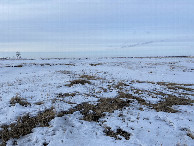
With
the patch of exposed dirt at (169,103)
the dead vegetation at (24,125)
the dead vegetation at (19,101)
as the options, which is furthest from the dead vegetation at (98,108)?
the dead vegetation at (19,101)

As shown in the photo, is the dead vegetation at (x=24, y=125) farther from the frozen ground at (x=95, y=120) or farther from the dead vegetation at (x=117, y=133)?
the dead vegetation at (x=117, y=133)

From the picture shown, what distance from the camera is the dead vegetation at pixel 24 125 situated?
6.07m

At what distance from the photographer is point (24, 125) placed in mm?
6863

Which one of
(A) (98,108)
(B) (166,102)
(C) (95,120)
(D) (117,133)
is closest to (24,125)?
(C) (95,120)

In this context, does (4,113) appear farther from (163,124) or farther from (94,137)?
(163,124)

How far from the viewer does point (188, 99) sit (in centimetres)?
1121

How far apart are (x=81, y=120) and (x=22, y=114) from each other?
10.5ft

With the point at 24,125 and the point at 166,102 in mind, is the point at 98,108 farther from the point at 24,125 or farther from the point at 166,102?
the point at 166,102

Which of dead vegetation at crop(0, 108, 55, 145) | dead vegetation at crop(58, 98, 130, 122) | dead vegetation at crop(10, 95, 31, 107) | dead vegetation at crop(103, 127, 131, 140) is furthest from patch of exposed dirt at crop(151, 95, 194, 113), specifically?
dead vegetation at crop(10, 95, 31, 107)

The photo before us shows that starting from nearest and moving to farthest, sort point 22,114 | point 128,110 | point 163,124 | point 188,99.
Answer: point 163,124 → point 22,114 → point 128,110 → point 188,99

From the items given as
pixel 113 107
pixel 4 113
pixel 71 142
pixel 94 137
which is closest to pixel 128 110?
pixel 113 107

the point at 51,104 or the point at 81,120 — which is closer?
the point at 81,120

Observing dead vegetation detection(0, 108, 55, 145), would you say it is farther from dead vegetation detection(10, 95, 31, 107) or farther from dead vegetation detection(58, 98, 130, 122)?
dead vegetation detection(10, 95, 31, 107)

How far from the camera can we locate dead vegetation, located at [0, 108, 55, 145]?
6072mm
